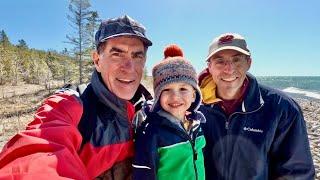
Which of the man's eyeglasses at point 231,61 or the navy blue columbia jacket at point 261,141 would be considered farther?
the man's eyeglasses at point 231,61

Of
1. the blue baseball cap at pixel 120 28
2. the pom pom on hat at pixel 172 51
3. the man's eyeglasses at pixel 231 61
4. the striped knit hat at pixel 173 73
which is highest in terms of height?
the blue baseball cap at pixel 120 28

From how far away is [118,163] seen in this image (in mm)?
2795

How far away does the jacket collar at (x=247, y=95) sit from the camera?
369 cm

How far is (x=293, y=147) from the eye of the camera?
3670 millimetres

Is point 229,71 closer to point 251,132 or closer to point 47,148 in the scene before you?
point 251,132

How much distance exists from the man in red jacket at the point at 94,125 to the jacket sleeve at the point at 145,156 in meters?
0.09

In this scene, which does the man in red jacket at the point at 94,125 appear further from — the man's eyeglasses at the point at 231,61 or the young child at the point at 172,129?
the man's eyeglasses at the point at 231,61

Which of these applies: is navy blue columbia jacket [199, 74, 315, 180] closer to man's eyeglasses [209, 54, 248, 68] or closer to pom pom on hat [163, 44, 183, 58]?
man's eyeglasses [209, 54, 248, 68]

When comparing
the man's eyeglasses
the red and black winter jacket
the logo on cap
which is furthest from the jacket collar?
the red and black winter jacket

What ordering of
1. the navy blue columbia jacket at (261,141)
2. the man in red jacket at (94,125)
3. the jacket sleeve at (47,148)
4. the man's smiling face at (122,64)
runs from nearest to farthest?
1. the jacket sleeve at (47,148)
2. the man in red jacket at (94,125)
3. the man's smiling face at (122,64)
4. the navy blue columbia jacket at (261,141)

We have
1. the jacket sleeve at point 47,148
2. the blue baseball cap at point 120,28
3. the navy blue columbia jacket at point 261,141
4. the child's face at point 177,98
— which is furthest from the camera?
the navy blue columbia jacket at point 261,141

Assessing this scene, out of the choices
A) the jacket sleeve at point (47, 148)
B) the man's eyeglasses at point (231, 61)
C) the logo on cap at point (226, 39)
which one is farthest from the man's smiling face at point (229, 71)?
the jacket sleeve at point (47, 148)

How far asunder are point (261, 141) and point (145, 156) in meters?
1.49

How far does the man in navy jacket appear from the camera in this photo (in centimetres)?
364
